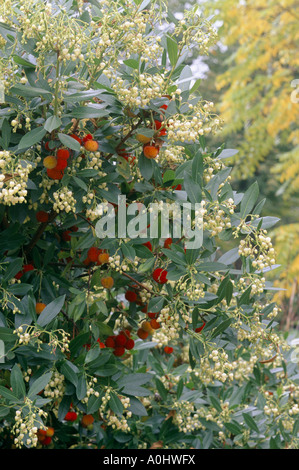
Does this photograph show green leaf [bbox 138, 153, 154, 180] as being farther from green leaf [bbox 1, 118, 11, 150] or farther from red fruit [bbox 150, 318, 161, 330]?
red fruit [bbox 150, 318, 161, 330]

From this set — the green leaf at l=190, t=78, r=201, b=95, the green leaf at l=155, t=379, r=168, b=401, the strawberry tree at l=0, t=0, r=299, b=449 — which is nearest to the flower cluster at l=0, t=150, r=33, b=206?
the strawberry tree at l=0, t=0, r=299, b=449

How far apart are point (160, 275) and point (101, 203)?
256mm

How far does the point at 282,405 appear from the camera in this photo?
2057 mm

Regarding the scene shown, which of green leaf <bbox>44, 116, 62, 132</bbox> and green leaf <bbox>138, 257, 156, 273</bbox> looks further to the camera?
green leaf <bbox>138, 257, 156, 273</bbox>

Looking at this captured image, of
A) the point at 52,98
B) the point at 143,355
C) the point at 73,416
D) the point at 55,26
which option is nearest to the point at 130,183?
the point at 52,98

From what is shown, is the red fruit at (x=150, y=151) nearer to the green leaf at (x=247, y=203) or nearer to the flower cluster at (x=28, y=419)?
the green leaf at (x=247, y=203)

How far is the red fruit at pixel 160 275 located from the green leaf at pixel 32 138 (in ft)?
1.58

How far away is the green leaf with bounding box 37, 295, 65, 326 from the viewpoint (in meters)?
1.34

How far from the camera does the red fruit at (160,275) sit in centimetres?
145

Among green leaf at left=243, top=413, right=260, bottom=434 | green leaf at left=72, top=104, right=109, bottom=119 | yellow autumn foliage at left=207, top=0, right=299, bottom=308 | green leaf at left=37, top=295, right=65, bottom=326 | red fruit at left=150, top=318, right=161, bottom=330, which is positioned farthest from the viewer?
yellow autumn foliage at left=207, top=0, right=299, bottom=308

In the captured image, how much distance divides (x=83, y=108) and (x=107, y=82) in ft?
0.75

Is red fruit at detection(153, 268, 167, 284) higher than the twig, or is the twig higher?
the twig
